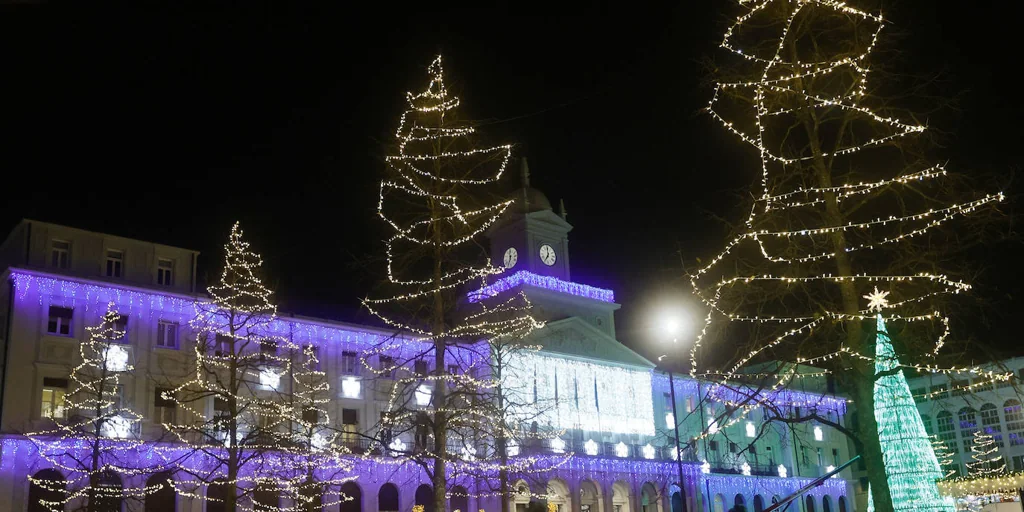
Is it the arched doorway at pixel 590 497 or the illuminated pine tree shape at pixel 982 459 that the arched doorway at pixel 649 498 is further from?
the illuminated pine tree shape at pixel 982 459

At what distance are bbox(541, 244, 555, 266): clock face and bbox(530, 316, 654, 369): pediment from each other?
5147mm

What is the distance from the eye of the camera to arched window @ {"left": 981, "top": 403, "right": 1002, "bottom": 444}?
7012 cm

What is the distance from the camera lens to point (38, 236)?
38.0 metres

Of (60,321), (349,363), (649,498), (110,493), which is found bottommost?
(649,498)

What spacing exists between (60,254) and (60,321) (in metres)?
2.84

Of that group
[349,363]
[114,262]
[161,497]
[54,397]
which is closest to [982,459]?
[349,363]

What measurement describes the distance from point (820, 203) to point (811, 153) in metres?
0.89

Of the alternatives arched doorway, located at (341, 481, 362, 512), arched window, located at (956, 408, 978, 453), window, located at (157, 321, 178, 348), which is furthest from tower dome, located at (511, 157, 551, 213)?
arched window, located at (956, 408, 978, 453)

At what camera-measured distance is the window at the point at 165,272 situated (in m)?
41.4

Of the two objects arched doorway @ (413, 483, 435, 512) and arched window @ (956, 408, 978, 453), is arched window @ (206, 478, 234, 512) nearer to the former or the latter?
arched doorway @ (413, 483, 435, 512)

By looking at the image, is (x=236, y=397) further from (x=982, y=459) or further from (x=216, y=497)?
(x=982, y=459)

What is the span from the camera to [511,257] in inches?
2344

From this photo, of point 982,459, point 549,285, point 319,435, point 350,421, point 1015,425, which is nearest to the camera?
point 319,435

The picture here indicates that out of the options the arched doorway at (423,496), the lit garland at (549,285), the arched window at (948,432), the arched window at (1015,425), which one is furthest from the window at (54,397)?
the arched window at (1015,425)
